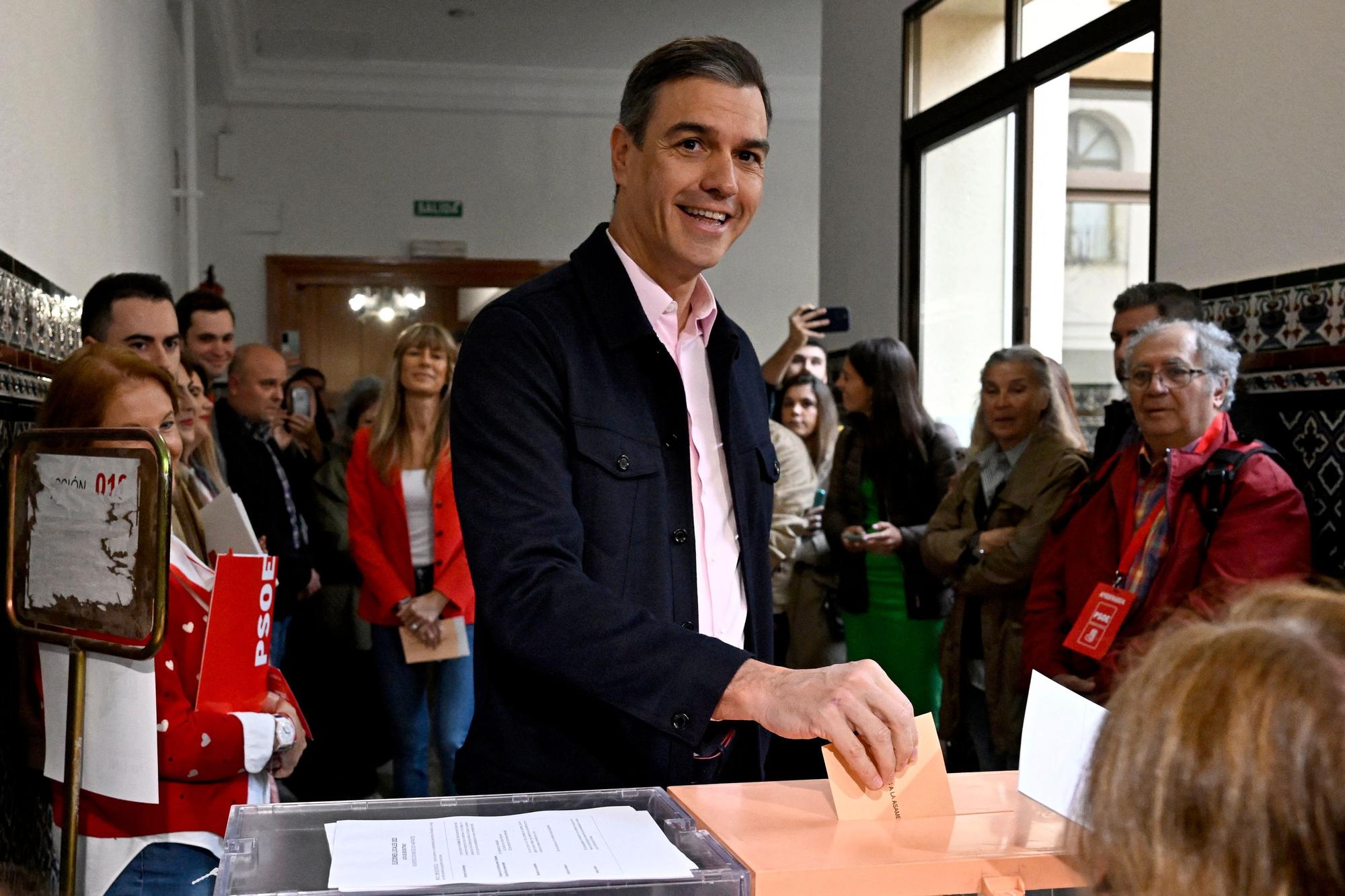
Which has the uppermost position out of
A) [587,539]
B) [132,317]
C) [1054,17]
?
[1054,17]

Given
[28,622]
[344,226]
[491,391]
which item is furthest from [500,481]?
[344,226]

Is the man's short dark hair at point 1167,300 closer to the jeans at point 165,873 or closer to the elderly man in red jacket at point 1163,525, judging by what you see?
the elderly man in red jacket at point 1163,525

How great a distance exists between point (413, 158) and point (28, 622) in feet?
23.6

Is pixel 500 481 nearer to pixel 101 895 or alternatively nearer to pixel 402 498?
pixel 101 895

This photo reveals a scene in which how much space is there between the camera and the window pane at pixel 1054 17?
A: 396cm

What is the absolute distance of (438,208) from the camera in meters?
8.41

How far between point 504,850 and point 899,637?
3.21 meters

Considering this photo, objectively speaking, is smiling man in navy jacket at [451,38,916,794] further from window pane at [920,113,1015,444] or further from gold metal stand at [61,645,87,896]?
window pane at [920,113,1015,444]

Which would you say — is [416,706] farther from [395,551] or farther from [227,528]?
[227,528]

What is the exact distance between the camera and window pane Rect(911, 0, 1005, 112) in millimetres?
4797

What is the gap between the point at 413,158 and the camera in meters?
8.37

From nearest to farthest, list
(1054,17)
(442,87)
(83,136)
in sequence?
(83,136)
(1054,17)
(442,87)

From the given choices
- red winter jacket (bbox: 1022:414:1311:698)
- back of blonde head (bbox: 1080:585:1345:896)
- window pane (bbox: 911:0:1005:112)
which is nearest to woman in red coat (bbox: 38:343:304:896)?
back of blonde head (bbox: 1080:585:1345:896)

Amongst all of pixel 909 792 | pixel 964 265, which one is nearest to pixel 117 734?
pixel 909 792
